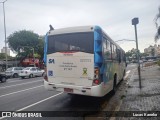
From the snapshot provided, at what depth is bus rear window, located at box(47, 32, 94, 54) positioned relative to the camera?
8883 mm

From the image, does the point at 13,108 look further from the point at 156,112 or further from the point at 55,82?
the point at 156,112

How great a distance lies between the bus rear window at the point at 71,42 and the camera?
888cm

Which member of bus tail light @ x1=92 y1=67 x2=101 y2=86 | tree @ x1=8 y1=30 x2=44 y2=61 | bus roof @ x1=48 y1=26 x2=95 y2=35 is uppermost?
tree @ x1=8 y1=30 x2=44 y2=61

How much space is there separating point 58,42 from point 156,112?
15.6 ft

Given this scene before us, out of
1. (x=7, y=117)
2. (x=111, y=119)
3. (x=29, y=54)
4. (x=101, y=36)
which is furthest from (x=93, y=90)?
(x=29, y=54)

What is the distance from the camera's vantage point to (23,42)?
62312mm

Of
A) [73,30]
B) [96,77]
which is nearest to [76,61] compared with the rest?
[96,77]

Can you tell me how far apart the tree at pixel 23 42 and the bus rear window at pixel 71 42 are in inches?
2114

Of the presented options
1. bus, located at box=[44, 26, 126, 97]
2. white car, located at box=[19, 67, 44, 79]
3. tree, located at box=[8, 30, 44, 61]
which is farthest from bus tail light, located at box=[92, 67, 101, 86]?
tree, located at box=[8, 30, 44, 61]

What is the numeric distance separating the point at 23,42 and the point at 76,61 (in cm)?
5567

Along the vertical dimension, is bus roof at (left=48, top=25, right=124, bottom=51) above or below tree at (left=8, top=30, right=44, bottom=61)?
below

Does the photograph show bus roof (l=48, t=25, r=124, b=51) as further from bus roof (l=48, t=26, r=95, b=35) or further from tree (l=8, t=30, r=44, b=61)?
tree (l=8, t=30, r=44, b=61)

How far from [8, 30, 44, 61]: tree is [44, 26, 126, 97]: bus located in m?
53.8

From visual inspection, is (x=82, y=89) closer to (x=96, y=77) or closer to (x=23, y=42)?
(x=96, y=77)
